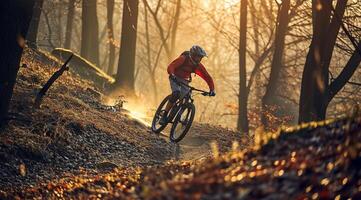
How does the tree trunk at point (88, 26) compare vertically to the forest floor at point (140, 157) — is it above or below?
above

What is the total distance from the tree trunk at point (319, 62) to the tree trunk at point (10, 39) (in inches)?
227

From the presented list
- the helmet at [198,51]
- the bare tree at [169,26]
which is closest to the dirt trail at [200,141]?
the helmet at [198,51]

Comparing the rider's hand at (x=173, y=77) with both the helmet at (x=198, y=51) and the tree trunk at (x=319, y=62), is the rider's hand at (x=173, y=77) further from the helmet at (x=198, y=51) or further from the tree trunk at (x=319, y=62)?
the tree trunk at (x=319, y=62)

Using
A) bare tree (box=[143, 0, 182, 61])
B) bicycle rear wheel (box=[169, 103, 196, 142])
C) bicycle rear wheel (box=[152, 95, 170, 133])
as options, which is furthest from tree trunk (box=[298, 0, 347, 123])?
bare tree (box=[143, 0, 182, 61])

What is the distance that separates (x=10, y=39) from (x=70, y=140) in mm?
2405

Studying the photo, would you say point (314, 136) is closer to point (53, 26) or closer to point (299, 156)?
point (299, 156)

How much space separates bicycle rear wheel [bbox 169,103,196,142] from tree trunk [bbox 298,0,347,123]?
2.61 metres

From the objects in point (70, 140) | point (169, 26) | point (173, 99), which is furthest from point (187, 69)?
point (169, 26)

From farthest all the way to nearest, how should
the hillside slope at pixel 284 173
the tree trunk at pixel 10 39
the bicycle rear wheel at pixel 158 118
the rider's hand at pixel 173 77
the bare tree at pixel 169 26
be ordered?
the bare tree at pixel 169 26 < the bicycle rear wheel at pixel 158 118 < the rider's hand at pixel 173 77 < the tree trunk at pixel 10 39 < the hillside slope at pixel 284 173

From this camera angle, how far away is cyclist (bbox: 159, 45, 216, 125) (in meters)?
13.4

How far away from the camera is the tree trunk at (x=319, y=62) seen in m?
12.1

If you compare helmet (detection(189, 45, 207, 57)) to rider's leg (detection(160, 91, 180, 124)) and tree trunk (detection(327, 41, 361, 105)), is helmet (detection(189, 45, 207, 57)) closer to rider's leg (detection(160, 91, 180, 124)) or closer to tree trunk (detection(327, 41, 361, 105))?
rider's leg (detection(160, 91, 180, 124))

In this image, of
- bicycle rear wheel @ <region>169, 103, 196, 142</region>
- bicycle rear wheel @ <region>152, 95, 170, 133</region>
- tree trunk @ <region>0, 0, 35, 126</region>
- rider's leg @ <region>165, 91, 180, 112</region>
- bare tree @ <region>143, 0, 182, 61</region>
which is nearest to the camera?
tree trunk @ <region>0, 0, 35, 126</region>

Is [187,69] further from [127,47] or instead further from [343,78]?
[127,47]
